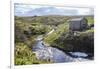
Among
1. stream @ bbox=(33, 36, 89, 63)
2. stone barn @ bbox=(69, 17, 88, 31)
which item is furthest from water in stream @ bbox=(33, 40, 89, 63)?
stone barn @ bbox=(69, 17, 88, 31)

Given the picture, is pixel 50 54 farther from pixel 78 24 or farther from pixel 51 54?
pixel 78 24

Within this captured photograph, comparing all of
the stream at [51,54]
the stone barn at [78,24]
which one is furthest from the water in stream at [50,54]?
the stone barn at [78,24]

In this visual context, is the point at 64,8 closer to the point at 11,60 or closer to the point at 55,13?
the point at 55,13

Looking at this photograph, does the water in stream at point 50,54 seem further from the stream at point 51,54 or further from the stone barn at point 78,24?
the stone barn at point 78,24

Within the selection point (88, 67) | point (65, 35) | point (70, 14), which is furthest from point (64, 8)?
point (88, 67)

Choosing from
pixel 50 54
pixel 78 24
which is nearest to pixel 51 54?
pixel 50 54

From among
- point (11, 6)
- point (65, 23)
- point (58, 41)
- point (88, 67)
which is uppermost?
point (11, 6)
